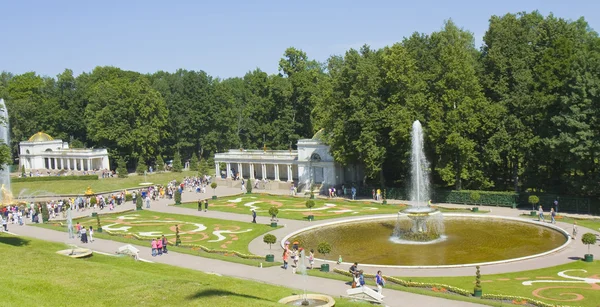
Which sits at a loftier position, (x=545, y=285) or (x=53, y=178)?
(x=53, y=178)

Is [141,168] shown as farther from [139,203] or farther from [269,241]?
[269,241]

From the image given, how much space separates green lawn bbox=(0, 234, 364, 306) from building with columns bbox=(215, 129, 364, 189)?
4297cm

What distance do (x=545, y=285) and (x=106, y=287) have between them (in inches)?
827

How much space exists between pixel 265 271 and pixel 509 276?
13679mm

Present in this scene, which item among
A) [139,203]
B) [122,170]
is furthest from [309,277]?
[122,170]

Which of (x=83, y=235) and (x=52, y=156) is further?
(x=52, y=156)

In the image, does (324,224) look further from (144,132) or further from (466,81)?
(144,132)

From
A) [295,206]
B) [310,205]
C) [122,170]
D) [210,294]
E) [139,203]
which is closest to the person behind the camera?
[210,294]

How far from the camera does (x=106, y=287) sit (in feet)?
85.2

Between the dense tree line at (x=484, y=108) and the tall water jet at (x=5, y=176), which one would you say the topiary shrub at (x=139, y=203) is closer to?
the tall water jet at (x=5, y=176)

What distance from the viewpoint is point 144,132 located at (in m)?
103

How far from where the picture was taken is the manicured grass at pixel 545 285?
94.3ft

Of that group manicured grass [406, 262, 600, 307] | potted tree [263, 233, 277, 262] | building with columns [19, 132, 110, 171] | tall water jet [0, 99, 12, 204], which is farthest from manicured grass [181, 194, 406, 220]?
Result: building with columns [19, 132, 110, 171]

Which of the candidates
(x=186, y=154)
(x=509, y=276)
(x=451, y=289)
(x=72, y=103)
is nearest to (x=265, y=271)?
(x=451, y=289)
